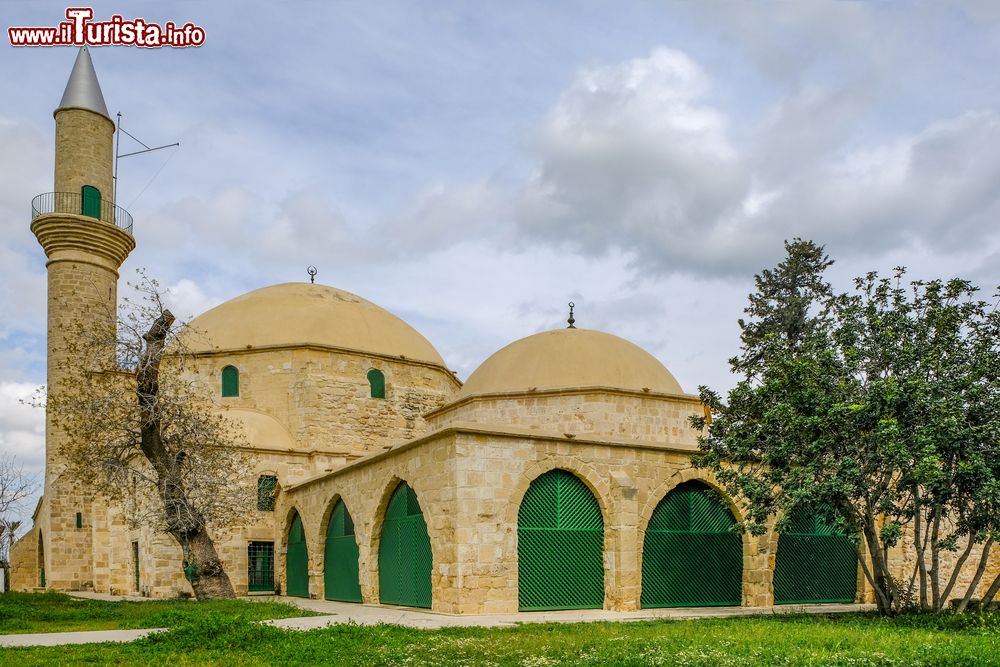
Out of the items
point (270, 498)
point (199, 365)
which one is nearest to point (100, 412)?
point (270, 498)

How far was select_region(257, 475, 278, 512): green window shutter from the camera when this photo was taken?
2132cm

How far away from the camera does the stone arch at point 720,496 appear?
547 inches

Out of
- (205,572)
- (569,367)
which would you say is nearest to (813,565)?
(569,367)

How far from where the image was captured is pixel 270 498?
2148cm

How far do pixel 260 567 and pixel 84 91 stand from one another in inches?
571

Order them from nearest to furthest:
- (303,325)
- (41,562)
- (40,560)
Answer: (303,325) < (41,562) < (40,560)

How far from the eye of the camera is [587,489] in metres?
13.8

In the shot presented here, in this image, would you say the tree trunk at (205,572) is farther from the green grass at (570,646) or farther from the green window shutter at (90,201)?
the green window shutter at (90,201)

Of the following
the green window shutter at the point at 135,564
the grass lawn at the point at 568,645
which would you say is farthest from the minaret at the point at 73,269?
the grass lawn at the point at 568,645

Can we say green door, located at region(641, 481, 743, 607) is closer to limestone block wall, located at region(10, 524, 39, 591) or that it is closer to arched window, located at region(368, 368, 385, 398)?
arched window, located at region(368, 368, 385, 398)

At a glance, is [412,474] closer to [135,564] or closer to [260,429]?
[260,429]

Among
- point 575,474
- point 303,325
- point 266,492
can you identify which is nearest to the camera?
point 575,474

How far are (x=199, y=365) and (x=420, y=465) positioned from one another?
12.8 metres

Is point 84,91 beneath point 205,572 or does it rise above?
above
